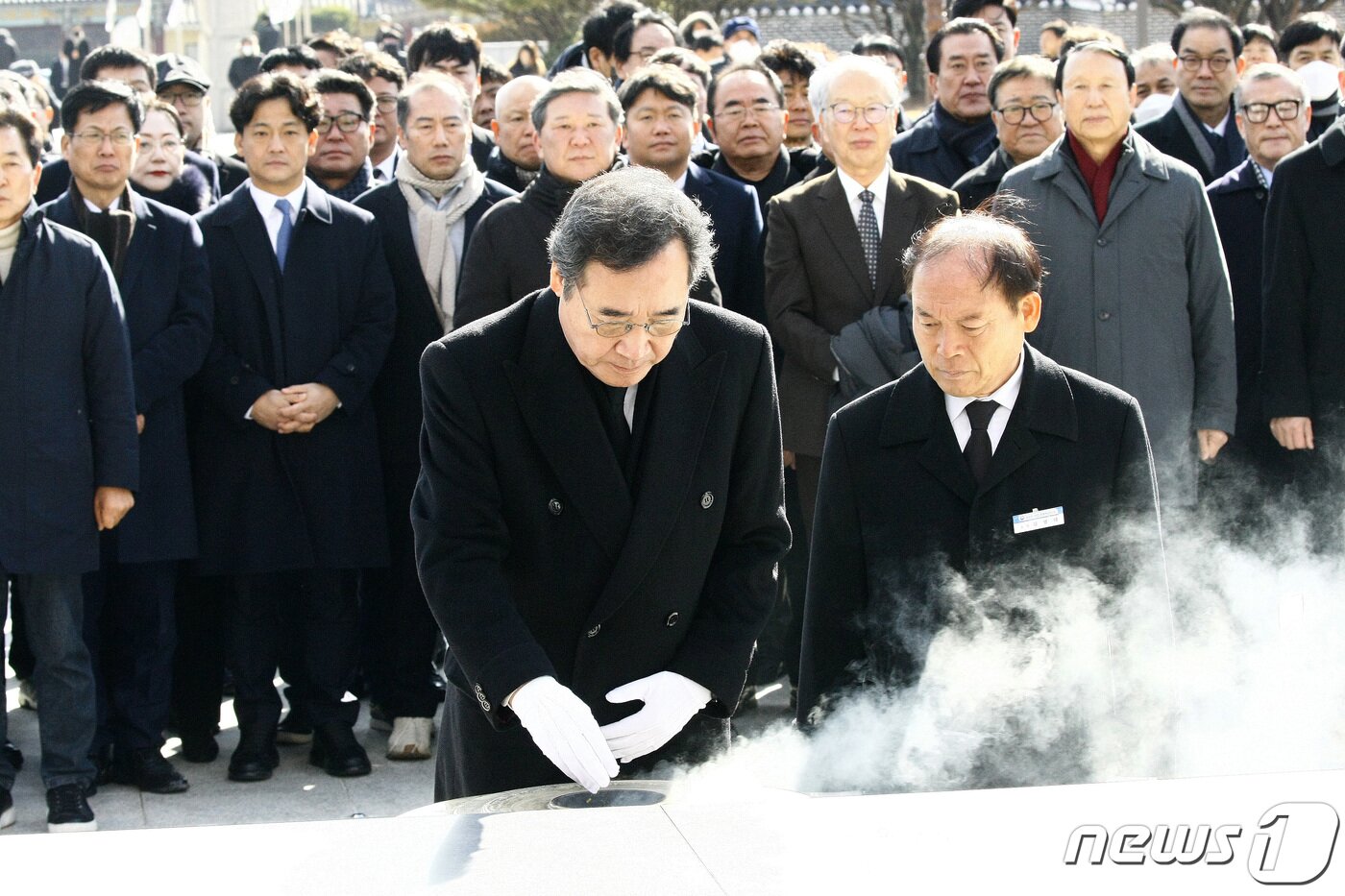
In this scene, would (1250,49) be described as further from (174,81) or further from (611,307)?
(611,307)

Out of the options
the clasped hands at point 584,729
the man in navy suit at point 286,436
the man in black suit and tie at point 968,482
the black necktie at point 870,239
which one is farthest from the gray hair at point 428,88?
the clasped hands at point 584,729

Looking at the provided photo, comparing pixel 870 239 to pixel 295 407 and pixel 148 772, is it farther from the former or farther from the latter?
pixel 148 772

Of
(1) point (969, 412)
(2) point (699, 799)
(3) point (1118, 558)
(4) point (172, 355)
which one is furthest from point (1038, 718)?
(4) point (172, 355)

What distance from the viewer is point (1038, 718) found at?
2947mm

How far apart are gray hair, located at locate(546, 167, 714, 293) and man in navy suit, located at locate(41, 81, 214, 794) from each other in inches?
105

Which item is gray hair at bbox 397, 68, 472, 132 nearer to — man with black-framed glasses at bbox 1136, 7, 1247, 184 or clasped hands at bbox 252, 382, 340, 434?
clasped hands at bbox 252, 382, 340, 434

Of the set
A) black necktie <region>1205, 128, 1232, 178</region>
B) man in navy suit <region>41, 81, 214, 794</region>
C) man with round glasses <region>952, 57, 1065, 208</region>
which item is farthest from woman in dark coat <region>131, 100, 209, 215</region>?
black necktie <region>1205, 128, 1232, 178</region>

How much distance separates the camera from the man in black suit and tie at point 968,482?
2.97 metres

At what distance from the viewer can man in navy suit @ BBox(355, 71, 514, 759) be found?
5.25 meters

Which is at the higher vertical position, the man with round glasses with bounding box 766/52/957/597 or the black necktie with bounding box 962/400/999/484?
the man with round glasses with bounding box 766/52/957/597

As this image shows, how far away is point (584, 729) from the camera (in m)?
2.52

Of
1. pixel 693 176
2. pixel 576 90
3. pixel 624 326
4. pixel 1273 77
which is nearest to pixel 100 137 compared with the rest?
pixel 576 90

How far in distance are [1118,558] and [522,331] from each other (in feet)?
3.81

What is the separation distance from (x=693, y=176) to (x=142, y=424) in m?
1.92
